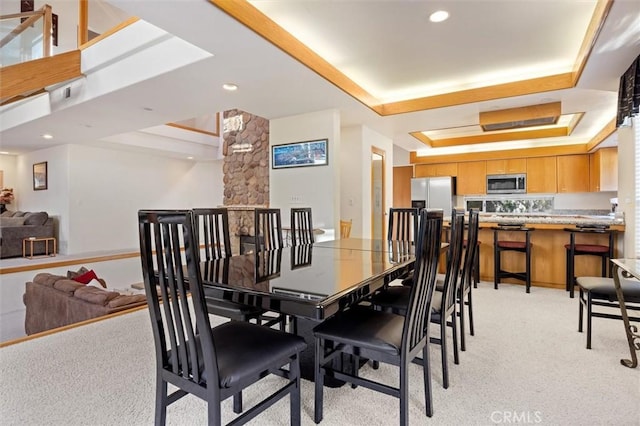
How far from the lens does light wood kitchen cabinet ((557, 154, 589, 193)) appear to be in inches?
247

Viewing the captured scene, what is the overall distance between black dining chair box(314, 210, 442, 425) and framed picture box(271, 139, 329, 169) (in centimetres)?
291

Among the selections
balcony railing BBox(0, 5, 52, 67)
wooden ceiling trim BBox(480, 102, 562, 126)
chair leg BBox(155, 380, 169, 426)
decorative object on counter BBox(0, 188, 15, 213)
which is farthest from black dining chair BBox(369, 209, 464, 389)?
decorative object on counter BBox(0, 188, 15, 213)

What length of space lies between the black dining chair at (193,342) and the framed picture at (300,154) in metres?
3.17

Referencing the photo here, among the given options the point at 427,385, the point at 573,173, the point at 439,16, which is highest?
the point at 439,16

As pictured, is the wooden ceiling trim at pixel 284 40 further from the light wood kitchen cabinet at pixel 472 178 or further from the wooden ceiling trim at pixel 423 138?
the light wood kitchen cabinet at pixel 472 178

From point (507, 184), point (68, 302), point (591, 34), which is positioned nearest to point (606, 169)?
point (507, 184)

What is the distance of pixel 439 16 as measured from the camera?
2.60m

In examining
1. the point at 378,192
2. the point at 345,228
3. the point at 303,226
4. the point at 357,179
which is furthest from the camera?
the point at 378,192

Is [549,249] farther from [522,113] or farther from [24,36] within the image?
[24,36]

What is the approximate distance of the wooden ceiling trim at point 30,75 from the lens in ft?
12.6

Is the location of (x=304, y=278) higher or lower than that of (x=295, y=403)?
higher

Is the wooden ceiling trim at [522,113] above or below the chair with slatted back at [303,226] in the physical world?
above

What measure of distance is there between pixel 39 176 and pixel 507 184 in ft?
33.7

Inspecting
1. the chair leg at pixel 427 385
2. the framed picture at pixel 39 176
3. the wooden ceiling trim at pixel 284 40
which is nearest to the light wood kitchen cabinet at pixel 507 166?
the wooden ceiling trim at pixel 284 40
